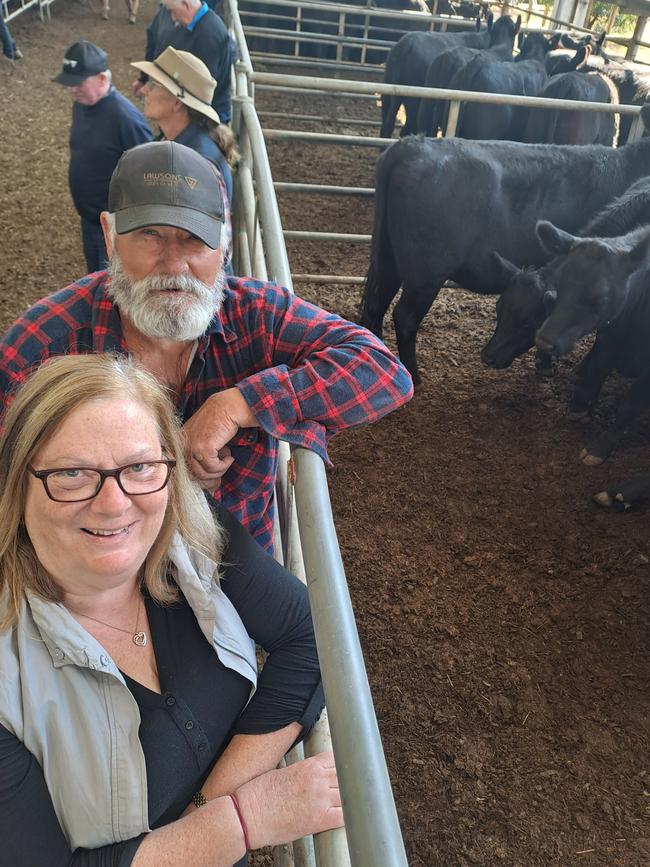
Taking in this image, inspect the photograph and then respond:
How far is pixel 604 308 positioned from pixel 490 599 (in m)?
1.96

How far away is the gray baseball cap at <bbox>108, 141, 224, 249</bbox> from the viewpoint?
1.63 m

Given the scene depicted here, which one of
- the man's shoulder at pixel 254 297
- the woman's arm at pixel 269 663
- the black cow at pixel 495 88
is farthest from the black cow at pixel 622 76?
the woman's arm at pixel 269 663

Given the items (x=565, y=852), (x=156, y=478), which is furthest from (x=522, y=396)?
(x=156, y=478)

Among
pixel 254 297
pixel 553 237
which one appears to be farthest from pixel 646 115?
A: pixel 254 297

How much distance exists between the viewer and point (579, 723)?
271cm

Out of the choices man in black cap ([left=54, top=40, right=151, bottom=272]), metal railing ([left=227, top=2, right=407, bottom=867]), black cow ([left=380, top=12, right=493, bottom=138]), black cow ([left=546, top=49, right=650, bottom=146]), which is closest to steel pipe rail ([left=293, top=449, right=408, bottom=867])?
metal railing ([left=227, top=2, right=407, bottom=867])

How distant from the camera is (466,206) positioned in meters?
4.46

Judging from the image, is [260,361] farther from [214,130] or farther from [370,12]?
[370,12]

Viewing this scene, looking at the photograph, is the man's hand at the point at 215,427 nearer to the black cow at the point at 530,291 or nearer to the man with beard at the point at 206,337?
the man with beard at the point at 206,337

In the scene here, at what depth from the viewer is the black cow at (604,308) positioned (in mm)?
4023

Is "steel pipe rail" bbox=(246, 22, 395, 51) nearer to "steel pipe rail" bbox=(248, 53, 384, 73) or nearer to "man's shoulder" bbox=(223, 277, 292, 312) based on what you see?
"steel pipe rail" bbox=(248, 53, 384, 73)

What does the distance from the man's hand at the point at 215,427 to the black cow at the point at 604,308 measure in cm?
298

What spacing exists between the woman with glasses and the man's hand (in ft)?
0.43

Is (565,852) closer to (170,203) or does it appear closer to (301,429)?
(301,429)
